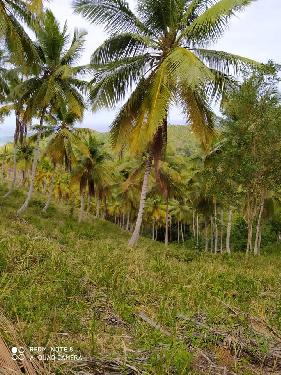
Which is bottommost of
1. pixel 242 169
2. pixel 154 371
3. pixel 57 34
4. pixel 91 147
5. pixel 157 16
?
pixel 154 371

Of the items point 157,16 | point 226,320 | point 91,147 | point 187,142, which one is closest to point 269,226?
point 91,147

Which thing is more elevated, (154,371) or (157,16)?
(157,16)

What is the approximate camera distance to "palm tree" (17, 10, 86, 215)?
794 inches

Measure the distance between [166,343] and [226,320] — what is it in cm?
157

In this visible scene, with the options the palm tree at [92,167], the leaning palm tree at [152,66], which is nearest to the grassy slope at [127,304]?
the leaning palm tree at [152,66]

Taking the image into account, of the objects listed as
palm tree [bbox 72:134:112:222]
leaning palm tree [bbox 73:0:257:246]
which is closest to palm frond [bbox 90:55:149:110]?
leaning palm tree [bbox 73:0:257:246]

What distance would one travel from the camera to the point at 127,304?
6312 millimetres

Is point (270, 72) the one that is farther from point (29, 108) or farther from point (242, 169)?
point (29, 108)

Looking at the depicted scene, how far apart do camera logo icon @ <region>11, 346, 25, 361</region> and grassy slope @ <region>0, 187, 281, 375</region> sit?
433 mm

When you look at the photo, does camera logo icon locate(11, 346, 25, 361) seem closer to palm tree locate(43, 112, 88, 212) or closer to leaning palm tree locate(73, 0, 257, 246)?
leaning palm tree locate(73, 0, 257, 246)

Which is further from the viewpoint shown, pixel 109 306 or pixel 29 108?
pixel 29 108

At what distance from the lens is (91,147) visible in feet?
98.1

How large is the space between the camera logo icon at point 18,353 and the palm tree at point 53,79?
17.1 metres

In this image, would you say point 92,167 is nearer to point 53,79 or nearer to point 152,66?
point 53,79
